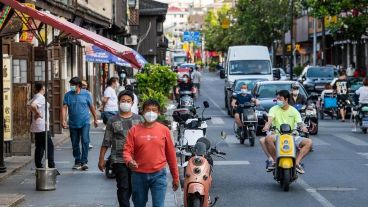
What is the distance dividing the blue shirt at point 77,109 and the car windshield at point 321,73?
3082 cm

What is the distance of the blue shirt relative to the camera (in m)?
18.2

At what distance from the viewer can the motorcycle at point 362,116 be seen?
92.5 ft

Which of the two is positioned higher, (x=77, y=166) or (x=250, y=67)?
(x=250, y=67)

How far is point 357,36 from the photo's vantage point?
4462 cm

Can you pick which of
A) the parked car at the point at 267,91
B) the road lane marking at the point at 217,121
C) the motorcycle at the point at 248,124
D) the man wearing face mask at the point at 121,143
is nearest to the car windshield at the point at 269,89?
the parked car at the point at 267,91

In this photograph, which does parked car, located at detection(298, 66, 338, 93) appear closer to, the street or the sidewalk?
the street

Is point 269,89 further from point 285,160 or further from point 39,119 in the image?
point 285,160

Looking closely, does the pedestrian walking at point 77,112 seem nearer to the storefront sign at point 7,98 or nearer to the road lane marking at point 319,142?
the storefront sign at point 7,98

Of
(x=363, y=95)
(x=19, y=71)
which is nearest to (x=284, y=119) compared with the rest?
(x=19, y=71)

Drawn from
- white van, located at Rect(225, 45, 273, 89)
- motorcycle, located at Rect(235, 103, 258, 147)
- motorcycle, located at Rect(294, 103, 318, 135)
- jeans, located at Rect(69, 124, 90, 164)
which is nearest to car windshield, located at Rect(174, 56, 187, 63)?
white van, located at Rect(225, 45, 273, 89)

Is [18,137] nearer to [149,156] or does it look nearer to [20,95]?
[20,95]

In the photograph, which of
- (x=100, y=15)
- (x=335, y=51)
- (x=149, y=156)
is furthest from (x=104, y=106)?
(x=335, y=51)

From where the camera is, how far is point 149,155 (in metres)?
10.6

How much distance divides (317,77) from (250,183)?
3158 cm
